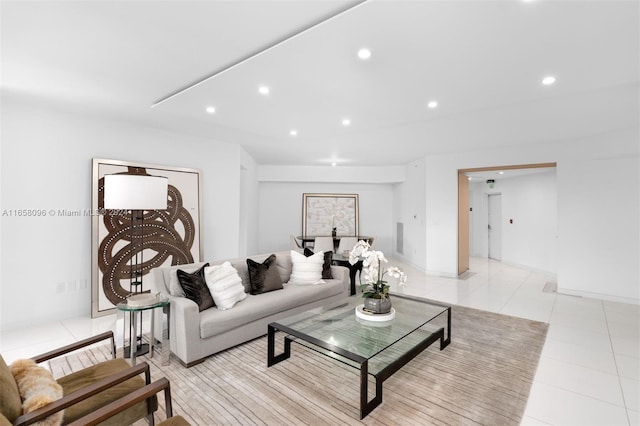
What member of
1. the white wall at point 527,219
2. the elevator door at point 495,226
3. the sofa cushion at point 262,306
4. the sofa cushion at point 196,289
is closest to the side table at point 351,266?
the sofa cushion at point 262,306

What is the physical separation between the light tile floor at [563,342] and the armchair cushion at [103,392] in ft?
6.12

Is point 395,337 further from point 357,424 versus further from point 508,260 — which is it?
point 508,260

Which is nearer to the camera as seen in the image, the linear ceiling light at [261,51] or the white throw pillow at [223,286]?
the linear ceiling light at [261,51]

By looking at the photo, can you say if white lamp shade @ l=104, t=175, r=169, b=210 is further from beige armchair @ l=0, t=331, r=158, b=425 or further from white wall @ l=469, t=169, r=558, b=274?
white wall @ l=469, t=169, r=558, b=274

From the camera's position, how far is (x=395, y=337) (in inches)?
96.7

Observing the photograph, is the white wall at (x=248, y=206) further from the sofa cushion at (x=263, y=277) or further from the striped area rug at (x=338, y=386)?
the striped area rug at (x=338, y=386)

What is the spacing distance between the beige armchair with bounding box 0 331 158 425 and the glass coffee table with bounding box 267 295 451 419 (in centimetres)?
121

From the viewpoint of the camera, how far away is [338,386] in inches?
93.3

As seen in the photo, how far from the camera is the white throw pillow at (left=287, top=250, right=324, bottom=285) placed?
391cm

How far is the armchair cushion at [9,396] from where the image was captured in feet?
3.87

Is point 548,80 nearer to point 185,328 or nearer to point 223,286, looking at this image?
point 223,286

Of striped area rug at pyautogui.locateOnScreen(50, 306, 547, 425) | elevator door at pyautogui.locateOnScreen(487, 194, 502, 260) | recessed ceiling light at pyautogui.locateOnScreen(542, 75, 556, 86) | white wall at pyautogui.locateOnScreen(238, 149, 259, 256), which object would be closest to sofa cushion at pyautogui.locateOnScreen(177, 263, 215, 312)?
striped area rug at pyautogui.locateOnScreen(50, 306, 547, 425)

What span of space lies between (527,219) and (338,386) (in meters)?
7.34

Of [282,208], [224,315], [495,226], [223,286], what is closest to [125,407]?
[224,315]
